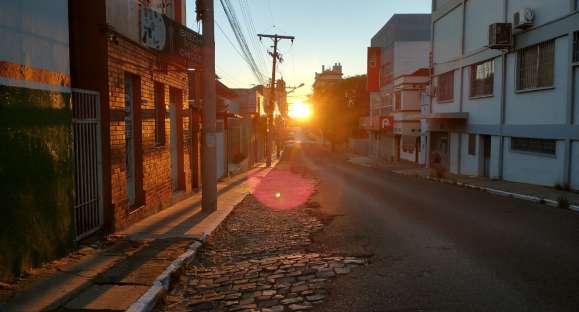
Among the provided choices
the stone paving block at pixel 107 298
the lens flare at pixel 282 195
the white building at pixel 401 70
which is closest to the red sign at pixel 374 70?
the white building at pixel 401 70

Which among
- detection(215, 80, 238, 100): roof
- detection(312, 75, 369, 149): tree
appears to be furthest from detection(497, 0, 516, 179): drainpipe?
detection(312, 75, 369, 149): tree

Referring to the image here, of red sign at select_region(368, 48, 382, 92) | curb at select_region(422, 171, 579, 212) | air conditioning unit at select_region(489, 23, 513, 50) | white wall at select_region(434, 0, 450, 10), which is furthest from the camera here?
red sign at select_region(368, 48, 382, 92)

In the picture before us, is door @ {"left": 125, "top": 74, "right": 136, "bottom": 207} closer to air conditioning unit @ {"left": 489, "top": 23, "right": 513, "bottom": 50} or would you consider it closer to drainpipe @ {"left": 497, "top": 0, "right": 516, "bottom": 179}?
air conditioning unit @ {"left": 489, "top": 23, "right": 513, "bottom": 50}

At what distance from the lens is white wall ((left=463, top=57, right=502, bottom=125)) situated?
21183mm

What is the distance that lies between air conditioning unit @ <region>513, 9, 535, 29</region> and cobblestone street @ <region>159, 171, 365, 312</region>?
41.3 feet

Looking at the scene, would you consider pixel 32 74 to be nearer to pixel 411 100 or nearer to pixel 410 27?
pixel 411 100

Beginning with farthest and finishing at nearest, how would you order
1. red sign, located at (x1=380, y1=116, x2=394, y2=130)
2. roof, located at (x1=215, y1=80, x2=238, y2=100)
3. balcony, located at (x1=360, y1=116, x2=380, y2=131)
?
balcony, located at (x1=360, y1=116, x2=380, y2=131) < red sign, located at (x1=380, y1=116, x2=394, y2=130) < roof, located at (x1=215, y1=80, x2=238, y2=100)

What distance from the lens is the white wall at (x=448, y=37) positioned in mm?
26609

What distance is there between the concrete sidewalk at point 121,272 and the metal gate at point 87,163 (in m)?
0.55

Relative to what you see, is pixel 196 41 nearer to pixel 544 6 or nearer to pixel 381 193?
pixel 381 193

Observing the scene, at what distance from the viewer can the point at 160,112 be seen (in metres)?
11.7

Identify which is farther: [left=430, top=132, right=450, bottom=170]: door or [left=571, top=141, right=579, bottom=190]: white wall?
[left=430, top=132, right=450, bottom=170]: door

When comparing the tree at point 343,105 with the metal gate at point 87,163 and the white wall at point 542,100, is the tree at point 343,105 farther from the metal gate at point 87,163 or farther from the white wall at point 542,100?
the metal gate at point 87,163

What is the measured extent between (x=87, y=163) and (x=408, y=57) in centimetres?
3724
